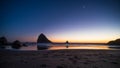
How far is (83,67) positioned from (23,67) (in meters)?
4.45

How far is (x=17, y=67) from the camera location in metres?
7.82

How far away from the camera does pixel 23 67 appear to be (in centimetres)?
777

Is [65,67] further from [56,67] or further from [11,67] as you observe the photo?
[11,67]

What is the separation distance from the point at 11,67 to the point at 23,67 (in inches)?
35.8

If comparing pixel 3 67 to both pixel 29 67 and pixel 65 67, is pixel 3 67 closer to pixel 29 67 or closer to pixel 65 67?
pixel 29 67

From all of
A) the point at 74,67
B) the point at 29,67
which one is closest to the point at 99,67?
the point at 74,67

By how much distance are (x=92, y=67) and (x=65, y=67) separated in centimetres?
203

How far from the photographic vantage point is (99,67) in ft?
26.1

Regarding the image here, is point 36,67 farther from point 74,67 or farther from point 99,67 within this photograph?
point 99,67

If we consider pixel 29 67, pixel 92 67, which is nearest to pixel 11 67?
pixel 29 67

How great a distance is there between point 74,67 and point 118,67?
344cm

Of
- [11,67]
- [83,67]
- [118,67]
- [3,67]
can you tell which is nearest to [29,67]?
[11,67]

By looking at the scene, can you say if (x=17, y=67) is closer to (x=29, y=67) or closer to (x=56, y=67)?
(x=29, y=67)

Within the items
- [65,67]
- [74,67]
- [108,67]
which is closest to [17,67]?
[65,67]
